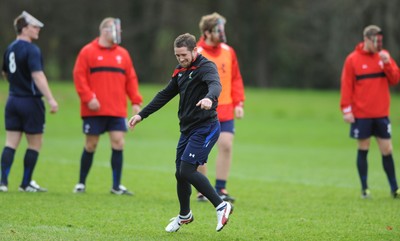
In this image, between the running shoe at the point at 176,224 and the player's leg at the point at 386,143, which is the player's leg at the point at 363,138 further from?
the running shoe at the point at 176,224

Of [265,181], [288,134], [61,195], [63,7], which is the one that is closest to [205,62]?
[61,195]

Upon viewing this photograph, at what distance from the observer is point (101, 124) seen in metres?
11.0

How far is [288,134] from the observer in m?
25.5

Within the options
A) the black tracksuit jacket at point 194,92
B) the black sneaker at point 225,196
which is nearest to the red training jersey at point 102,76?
the black sneaker at point 225,196

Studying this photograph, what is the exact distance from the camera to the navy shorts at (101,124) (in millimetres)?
10945

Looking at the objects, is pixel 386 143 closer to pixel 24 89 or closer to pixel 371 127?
pixel 371 127

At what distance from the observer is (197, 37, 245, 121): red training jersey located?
1069 centimetres

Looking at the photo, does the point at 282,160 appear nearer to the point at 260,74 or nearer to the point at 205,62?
the point at 205,62

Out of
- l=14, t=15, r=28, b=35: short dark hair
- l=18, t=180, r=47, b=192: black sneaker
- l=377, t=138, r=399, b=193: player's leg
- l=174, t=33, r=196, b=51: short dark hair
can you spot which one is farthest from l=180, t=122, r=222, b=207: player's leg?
l=377, t=138, r=399, b=193: player's leg

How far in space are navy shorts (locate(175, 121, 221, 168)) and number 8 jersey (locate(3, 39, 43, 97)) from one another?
3.40m

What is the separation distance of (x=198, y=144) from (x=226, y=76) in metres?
3.16

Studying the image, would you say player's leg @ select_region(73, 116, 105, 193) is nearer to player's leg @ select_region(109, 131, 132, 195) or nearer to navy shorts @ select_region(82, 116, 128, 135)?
navy shorts @ select_region(82, 116, 128, 135)

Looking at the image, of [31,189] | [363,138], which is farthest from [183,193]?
[363,138]

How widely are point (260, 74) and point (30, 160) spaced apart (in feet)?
152
